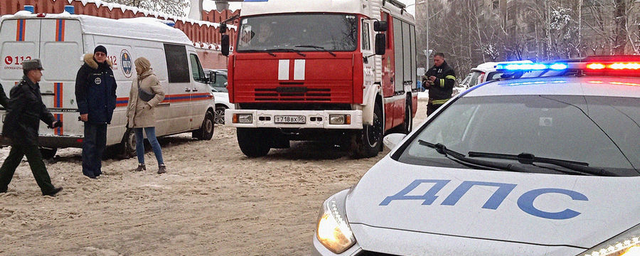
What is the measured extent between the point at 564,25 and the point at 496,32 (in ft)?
50.7

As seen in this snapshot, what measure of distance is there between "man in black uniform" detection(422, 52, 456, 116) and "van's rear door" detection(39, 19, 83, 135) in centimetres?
618

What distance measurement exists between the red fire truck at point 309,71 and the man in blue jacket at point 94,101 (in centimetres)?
250

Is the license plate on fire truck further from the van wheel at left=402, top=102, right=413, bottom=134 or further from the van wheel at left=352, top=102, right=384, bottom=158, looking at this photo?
the van wheel at left=402, top=102, right=413, bottom=134

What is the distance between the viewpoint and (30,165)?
29.5 feet

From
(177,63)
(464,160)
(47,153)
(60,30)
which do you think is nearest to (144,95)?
(60,30)

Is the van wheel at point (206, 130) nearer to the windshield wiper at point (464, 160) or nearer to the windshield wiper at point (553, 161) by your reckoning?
the windshield wiper at point (464, 160)

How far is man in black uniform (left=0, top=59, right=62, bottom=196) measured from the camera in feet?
28.9

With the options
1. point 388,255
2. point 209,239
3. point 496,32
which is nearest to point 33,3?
point 209,239

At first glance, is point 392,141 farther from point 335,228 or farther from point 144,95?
point 144,95

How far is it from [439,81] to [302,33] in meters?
3.28

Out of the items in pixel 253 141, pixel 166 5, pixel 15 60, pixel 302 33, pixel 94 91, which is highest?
pixel 166 5

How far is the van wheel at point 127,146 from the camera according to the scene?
13039mm

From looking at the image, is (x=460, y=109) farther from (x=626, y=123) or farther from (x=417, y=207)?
(x=417, y=207)

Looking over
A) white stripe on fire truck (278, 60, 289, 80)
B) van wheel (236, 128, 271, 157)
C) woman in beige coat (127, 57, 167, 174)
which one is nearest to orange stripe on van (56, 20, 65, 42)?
woman in beige coat (127, 57, 167, 174)
